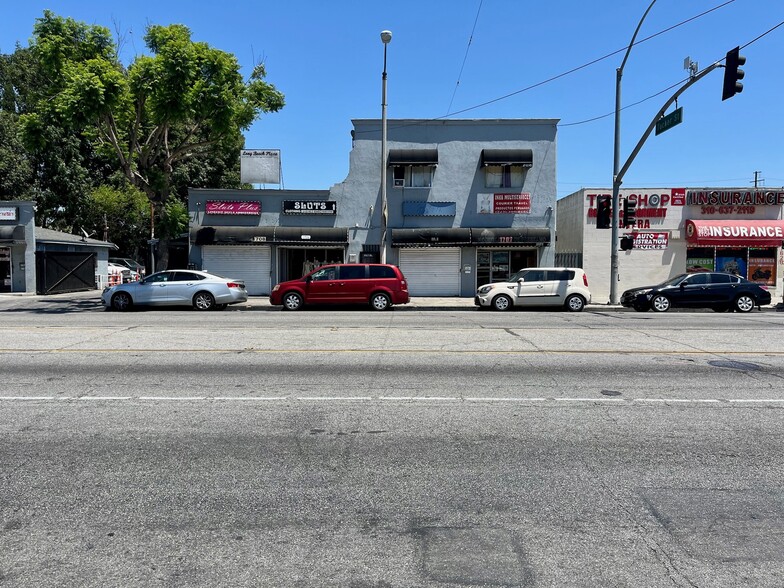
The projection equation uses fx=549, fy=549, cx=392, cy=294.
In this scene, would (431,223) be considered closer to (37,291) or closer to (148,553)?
(37,291)

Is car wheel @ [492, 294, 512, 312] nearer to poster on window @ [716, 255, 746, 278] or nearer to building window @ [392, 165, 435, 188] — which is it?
building window @ [392, 165, 435, 188]

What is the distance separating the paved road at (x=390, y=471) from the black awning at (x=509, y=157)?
643 inches

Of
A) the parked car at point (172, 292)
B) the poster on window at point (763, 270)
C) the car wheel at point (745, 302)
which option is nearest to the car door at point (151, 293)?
the parked car at point (172, 292)

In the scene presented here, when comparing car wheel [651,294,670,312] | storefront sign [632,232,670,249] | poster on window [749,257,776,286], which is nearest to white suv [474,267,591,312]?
car wheel [651,294,670,312]

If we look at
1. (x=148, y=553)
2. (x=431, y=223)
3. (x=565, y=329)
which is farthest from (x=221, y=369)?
(x=431, y=223)

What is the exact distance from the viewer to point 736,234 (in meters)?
24.4

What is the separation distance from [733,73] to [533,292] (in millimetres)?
8566

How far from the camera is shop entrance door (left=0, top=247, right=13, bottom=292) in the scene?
89.0 feet

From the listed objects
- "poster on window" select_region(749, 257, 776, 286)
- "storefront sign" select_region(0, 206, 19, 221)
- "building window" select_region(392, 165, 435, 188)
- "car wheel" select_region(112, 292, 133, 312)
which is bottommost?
"car wheel" select_region(112, 292, 133, 312)

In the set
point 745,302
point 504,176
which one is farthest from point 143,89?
point 745,302

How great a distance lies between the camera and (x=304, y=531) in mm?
3398

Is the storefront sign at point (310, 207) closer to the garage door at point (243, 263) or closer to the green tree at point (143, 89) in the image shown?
the garage door at point (243, 263)

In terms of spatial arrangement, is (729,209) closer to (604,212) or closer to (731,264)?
(731,264)

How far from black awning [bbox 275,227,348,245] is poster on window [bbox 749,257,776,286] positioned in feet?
60.7
